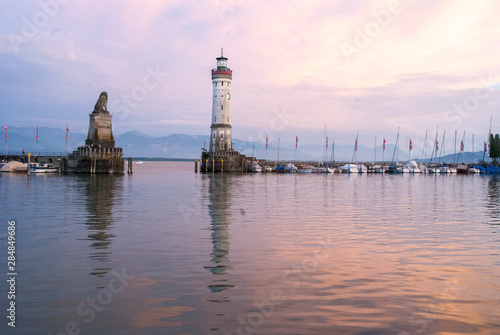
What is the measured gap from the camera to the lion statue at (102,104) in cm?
8662

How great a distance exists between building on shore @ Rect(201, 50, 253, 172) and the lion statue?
2426cm

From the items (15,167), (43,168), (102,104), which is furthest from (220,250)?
(15,167)

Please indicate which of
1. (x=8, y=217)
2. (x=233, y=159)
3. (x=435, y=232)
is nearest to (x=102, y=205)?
(x=8, y=217)

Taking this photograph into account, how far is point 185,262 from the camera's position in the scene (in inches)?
582

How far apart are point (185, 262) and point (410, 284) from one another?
23.1 feet

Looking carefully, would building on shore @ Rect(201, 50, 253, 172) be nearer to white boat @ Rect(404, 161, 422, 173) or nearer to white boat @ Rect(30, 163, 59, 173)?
white boat @ Rect(30, 163, 59, 173)

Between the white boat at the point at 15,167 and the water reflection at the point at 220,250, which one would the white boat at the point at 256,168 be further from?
the water reflection at the point at 220,250

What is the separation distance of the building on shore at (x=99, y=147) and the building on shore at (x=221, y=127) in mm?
23819

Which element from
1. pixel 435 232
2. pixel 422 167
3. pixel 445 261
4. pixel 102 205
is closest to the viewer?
pixel 445 261

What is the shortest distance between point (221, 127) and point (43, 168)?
1508 inches

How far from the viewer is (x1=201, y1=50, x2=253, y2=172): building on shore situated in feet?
328

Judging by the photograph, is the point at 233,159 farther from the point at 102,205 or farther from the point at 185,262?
the point at 185,262


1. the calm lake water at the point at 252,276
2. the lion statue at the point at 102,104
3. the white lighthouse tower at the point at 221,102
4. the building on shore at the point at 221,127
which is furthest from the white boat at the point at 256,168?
the calm lake water at the point at 252,276

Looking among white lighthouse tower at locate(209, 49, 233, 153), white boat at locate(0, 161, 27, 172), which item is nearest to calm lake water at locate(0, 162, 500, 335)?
white boat at locate(0, 161, 27, 172)
